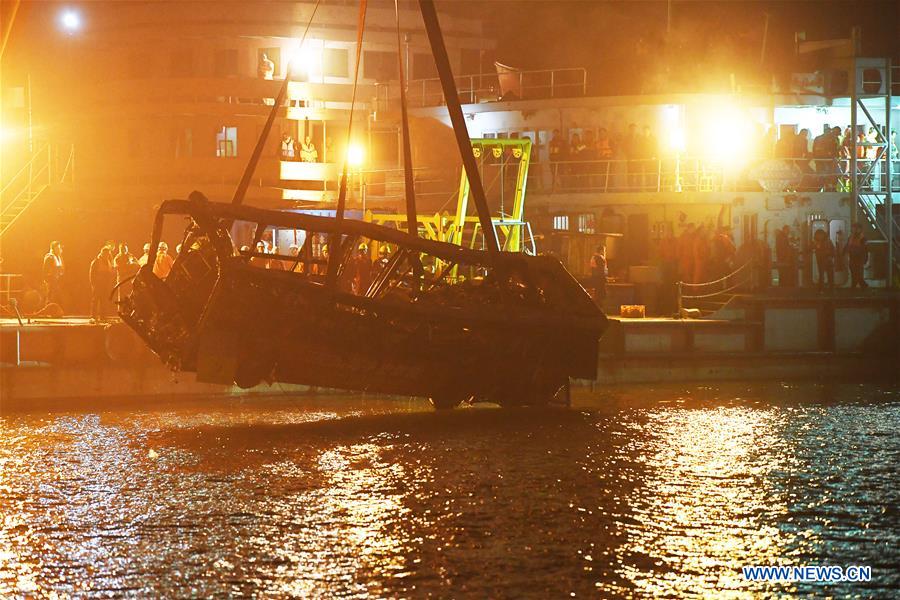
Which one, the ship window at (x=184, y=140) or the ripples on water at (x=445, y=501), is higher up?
the ship window at (x=184, y=140)

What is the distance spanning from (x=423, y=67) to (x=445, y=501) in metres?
30.6

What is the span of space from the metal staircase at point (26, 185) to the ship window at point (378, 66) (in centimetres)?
989

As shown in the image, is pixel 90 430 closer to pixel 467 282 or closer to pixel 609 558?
pixel 467 282

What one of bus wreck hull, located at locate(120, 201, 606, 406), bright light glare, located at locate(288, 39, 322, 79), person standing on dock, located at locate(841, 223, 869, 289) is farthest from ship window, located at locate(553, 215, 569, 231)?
bus wreck hull, located at locate(120, 201, 606, 406)

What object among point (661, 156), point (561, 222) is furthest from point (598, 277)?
point (561, 222)

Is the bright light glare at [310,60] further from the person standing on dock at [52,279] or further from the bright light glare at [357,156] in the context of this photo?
the person standing on dock at [52,279]

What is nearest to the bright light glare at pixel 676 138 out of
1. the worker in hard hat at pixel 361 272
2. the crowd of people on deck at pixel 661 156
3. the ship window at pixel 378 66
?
the crowd of people on deck at pixel 661 156

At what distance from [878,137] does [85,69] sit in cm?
2540

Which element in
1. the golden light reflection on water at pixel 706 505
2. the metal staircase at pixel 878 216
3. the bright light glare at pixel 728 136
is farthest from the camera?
the bright light glare at pixel 728 136

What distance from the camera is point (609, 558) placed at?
9953mm

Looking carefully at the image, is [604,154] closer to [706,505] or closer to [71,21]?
[71,21]

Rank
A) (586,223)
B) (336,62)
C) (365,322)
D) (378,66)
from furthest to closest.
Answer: (378,66)
(336,62)
(586,223)
(365,322)

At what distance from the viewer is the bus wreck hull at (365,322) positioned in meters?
15.4

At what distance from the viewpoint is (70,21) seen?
42.5 meters
